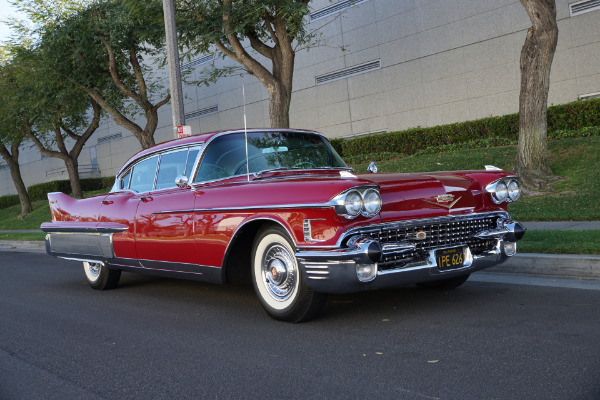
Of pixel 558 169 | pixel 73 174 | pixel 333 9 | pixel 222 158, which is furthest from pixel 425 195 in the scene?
pixel 73 174

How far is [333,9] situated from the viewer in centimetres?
2362

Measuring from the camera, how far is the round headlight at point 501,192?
5.40 m

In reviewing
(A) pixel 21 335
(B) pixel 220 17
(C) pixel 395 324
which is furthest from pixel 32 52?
(C) pixel 395 324

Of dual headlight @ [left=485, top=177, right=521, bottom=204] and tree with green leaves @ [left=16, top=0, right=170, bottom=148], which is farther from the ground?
tree with green leaves @ [left=16, top=0, right=170, bottom=148]

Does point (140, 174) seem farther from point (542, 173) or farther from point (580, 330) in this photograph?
point (542, 173)

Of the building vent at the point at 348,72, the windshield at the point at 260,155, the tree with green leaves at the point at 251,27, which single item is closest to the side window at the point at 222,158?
the windshield at the point at 260,155

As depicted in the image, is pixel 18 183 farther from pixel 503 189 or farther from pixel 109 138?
pixel 503 189

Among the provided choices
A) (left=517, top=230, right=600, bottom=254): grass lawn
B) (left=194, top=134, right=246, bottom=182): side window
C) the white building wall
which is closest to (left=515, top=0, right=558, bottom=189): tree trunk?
(left=517, top=230, right=600, bottom=254): grass lawn

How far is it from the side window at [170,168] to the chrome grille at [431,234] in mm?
2481

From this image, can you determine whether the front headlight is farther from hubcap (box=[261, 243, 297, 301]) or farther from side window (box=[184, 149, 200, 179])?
side window (box=[184, 149, 200, 179])

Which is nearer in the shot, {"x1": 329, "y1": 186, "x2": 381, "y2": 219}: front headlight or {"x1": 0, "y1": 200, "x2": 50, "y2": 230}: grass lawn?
{"x1": 329, "y1": 186, "x2": 381, "y2": 219}: front headlight

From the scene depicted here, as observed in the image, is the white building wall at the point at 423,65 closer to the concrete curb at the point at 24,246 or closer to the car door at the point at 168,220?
the concrete curb at the point at 24,246

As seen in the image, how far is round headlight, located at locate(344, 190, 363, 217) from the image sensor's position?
4.49 metres

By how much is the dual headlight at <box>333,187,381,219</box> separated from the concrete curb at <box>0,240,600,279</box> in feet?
9.45
